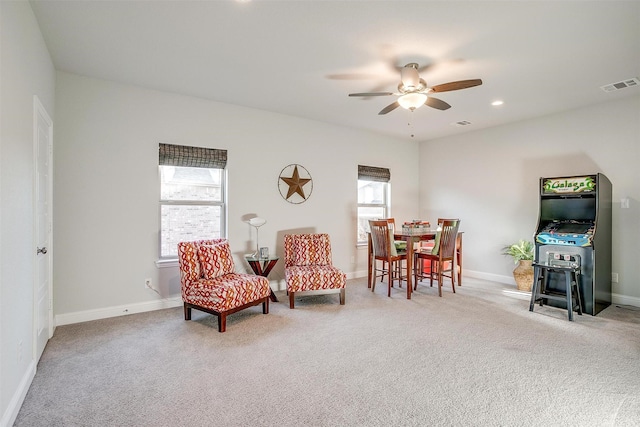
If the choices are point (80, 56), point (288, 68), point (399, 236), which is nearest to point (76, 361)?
point (80, 56)

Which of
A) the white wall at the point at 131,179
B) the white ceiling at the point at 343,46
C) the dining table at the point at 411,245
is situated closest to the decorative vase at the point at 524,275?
the dining table at the point at 411,245

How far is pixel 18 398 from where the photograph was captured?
2008mm

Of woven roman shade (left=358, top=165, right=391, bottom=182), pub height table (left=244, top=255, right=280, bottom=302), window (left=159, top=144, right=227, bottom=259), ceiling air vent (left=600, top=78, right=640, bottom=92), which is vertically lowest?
pub height table (left=244, top=255, right=280, bottom=302)

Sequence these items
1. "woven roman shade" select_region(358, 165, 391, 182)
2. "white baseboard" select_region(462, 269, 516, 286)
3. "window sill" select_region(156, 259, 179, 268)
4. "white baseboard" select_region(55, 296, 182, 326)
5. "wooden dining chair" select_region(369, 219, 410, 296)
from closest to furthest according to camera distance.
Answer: "white baseboard" select_region(55, 296, 182, 326)
"window sill" select_region(156, 259, 179, 268)
"wooden dining chair" select_region(369, 219, 410, 296)
"white baseboard" select_region(462, 269, 516, 286)
"woven roman shade" select_region(358, 165, 391, 182)

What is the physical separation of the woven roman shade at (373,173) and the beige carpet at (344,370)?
2819 millimetres

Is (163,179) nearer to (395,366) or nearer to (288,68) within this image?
(288,68)

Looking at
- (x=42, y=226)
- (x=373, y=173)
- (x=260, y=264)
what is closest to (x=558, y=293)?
(x=373, y=173)

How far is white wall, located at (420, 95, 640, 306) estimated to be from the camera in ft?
13.9

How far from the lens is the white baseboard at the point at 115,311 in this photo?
11.4 feet

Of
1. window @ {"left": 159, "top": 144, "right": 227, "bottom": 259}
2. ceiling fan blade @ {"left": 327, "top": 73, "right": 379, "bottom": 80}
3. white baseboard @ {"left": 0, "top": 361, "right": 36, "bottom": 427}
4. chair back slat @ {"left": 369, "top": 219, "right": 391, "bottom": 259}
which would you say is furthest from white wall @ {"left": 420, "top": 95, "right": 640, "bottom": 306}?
white baseboard @ {"left": 0, "top": 361, "right": 36, "bottom": 427}

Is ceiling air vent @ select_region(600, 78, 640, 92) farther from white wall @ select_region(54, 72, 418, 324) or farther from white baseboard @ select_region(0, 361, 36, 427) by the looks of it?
white baseboard @ select_region(0, 361, 36, 427)

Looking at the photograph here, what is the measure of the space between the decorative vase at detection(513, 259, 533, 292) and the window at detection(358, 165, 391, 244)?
2.42 metres

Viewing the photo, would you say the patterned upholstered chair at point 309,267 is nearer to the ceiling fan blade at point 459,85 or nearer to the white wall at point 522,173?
the ceiling fan blade at point 459,85

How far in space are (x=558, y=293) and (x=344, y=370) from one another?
320 centimetres
